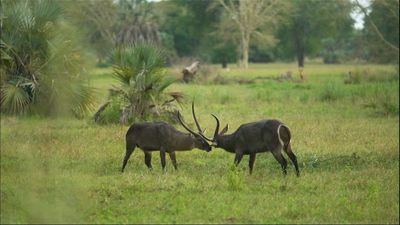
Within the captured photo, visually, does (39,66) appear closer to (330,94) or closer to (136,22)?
(330,94)

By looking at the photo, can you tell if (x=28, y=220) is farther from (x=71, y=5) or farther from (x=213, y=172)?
(x=71, y=5)

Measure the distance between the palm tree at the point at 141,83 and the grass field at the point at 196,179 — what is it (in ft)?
2.20

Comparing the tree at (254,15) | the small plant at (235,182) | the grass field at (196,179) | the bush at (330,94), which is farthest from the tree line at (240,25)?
the small plant at (235,182)

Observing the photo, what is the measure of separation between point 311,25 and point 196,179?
4368 centimetres

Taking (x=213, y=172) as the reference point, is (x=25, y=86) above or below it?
above

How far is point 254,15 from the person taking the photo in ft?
139

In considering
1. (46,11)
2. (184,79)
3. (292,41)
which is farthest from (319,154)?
(292,41)

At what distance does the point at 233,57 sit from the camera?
207 feet

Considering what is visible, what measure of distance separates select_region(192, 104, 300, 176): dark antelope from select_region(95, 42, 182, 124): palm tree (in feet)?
16.0

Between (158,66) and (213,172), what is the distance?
5130 millimetres

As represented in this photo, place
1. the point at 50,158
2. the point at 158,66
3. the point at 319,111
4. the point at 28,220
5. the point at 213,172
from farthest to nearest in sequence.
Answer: the point at 319,111, the point at 158,66, the point at 50,158, the point at 213,172, the point at 28,220

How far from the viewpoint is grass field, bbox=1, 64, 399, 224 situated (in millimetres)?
7777

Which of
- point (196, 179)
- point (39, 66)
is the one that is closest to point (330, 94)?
point (39, 66)

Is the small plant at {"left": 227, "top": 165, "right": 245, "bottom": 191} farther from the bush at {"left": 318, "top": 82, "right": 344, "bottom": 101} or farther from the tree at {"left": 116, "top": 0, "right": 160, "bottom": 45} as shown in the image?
the tree at {"left": 116, "top": 0, "right": 160, "bottom": 45}
